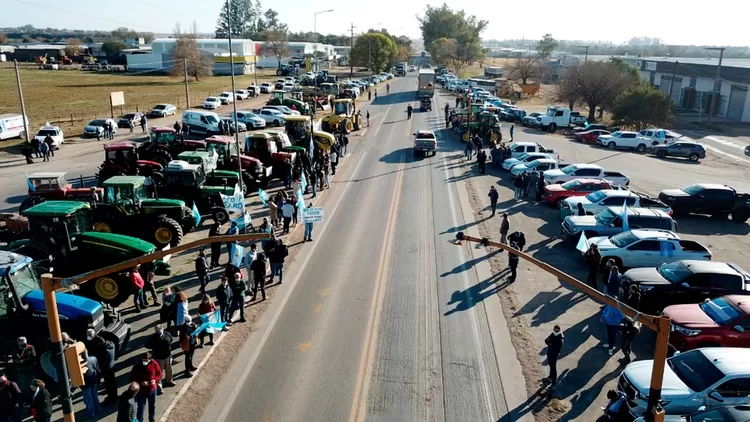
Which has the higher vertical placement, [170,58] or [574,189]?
[170,58]

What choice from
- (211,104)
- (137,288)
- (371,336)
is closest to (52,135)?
(211,104)

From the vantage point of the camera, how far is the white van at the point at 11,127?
3546 centimetres

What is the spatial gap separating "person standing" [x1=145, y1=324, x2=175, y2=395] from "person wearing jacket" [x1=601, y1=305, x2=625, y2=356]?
9.59 meters

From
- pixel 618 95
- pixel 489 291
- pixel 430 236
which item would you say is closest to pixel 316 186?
pixel 430 236

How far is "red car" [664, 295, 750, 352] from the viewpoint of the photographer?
41.2ft

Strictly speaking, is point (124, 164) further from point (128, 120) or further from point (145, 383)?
point (128, 120)

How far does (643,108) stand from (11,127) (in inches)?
1945

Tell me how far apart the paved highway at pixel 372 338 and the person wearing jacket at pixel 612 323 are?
2786mm

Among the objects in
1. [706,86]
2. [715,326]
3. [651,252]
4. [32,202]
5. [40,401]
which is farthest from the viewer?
[706,86]

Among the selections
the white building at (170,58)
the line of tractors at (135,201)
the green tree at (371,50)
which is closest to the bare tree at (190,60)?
the white building at (170,58)

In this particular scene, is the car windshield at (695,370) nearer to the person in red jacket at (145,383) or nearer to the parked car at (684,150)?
the person in red jacket at (145,383)

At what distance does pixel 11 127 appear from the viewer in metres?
36.2

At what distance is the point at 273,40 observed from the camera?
122m

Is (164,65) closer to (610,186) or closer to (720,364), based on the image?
(610,186)
